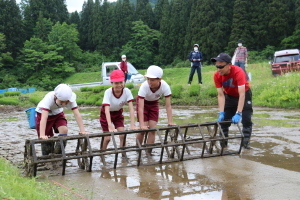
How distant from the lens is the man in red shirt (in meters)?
6.43

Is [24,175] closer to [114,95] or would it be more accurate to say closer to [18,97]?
[114,95]

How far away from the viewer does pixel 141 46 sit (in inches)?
1929

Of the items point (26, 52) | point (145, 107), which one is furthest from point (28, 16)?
point (145, 107)

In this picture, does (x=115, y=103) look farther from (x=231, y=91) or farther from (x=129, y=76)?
(x=129, y=76)

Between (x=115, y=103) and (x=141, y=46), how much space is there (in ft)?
141

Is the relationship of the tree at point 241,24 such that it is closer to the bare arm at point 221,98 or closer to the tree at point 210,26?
the tree at point 210,26

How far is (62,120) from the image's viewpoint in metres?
6.41

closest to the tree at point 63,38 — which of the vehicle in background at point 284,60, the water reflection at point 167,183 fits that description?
the vehicle in background at point 284,60

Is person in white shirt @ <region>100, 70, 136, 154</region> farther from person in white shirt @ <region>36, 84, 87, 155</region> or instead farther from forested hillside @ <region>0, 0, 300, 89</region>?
forested hillside @ <region>0, 0, 300, 89</region>

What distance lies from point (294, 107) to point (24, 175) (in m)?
10.3

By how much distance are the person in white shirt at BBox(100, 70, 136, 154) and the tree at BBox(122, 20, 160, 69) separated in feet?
135

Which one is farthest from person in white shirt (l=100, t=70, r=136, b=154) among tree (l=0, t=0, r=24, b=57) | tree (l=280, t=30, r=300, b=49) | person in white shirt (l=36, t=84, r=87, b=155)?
tree (l=0, t=0, r=24, b=57)

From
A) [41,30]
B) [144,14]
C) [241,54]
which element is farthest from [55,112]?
[144,14]

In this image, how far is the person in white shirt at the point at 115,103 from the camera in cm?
625
